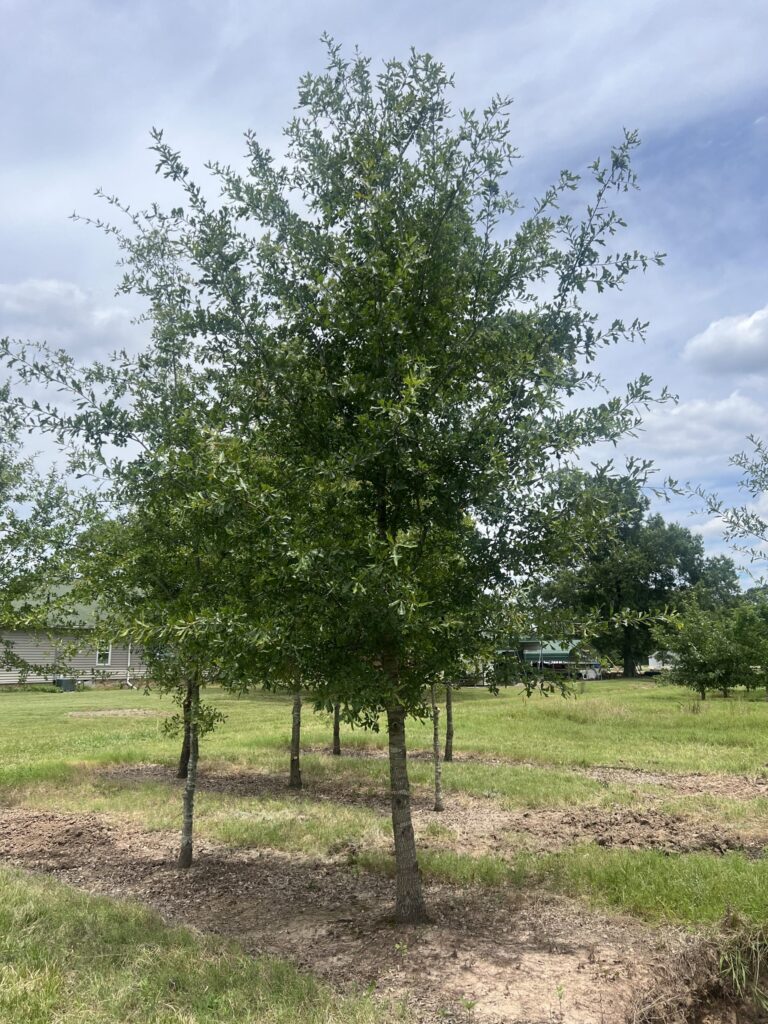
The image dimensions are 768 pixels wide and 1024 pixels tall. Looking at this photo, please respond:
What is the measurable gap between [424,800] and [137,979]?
8279 millimetres

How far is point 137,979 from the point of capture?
5.52 m

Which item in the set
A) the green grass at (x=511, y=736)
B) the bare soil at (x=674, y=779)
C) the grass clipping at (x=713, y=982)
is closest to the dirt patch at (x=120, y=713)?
the green grass at (x=511, y=736)

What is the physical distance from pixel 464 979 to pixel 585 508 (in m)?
4.00

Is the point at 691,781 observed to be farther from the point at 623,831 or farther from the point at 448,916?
the point at 448,916

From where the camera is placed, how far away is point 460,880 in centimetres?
845

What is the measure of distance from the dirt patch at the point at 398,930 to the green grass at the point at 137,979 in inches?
19.0

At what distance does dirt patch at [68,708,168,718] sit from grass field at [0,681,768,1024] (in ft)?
8.17

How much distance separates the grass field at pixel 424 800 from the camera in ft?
20.1

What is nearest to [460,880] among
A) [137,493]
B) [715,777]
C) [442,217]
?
[137,493]

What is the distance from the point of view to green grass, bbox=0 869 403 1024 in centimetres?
495

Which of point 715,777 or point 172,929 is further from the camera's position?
point 715,777

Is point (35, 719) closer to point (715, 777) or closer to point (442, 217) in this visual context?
point (715, 777)

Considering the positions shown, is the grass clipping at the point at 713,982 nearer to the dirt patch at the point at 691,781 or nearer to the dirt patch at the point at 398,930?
the dirt patch at the point at 398,930

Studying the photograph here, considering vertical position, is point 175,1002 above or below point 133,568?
below
